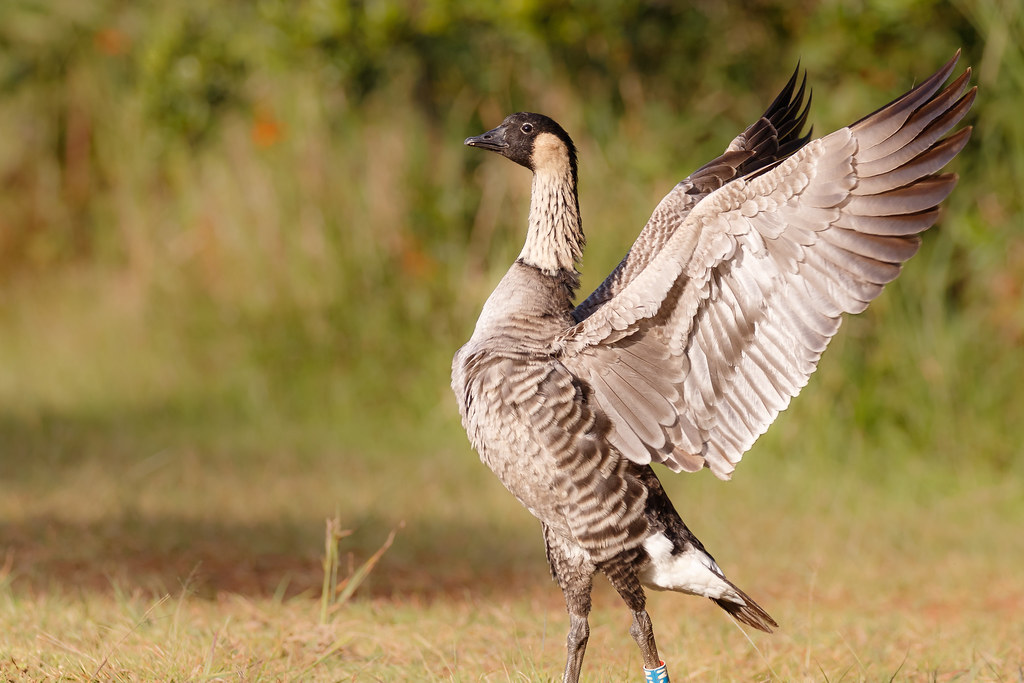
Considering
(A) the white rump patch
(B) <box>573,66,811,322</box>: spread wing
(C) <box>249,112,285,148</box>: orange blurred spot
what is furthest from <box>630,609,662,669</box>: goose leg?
(C) <box>249,112,285,148</box>: orange blurred spot

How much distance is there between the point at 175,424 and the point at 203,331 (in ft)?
4.18

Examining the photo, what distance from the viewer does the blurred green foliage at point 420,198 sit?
25.7 ft

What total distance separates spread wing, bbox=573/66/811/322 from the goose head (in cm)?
39

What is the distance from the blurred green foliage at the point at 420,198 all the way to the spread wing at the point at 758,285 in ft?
13.3

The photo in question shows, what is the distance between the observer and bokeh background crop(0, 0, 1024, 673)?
6.76 m

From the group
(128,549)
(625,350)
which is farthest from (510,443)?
(128,549)

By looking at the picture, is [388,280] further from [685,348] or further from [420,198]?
[685,348]

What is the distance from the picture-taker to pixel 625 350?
4.00 metres

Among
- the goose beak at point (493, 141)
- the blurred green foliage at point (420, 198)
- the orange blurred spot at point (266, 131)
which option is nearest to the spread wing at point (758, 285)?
the goose beak at point (493, 141)

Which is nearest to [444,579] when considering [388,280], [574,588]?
[574,588]

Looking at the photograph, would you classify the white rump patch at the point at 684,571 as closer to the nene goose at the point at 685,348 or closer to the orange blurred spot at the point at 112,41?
the nene goose at the point at 685,348

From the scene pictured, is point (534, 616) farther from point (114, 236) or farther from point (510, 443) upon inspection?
point (114, 236)

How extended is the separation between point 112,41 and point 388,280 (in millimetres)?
3521

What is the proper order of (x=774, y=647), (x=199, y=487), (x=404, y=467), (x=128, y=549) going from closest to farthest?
(x=774, y=647) < (x=128, y=549) < (x=199, y=487) < (x=404, y=467)
